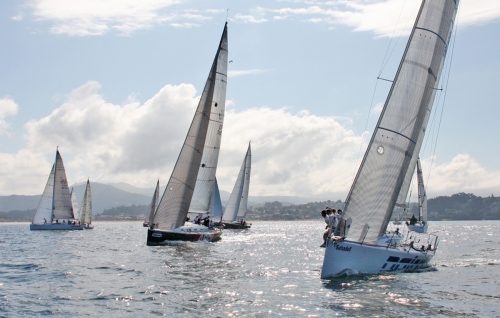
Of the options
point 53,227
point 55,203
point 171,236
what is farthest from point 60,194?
point 171,236

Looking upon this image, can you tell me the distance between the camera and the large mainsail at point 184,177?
4256 cm

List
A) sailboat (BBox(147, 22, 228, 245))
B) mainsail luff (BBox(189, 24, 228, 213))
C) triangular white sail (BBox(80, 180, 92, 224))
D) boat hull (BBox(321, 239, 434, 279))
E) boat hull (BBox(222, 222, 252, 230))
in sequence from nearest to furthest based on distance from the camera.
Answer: boat hull (BBox(321, 239, 434, 279)) → sailboat (BBox(147, 22, 228, 245)) → mainsail luff (BBox(189, 24, 228, 213)) → boat hull (BBox(222, 222, 252, 230)) → triangular white sail (BBox(80, 180, 92, 224))

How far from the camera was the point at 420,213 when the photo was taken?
74250mm

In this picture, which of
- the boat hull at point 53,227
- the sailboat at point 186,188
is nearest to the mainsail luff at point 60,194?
the boat hull at point 53,227

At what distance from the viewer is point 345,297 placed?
66.5 feet

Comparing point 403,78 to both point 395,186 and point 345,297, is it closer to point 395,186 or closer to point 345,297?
point 395,186

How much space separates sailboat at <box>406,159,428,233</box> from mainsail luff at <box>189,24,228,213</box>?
97.9 feet

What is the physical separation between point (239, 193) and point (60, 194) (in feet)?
82.7

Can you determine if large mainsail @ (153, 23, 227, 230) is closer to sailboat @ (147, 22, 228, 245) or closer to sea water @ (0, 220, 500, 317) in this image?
sailboat @ (147, 22, 228, 245)

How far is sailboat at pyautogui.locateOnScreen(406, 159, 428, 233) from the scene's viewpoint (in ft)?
232

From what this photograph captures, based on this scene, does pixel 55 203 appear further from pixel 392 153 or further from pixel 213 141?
pixel 392 153

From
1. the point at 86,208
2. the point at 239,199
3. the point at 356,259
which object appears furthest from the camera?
the point at 86,208

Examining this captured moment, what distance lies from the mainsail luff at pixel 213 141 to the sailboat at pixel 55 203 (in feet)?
107

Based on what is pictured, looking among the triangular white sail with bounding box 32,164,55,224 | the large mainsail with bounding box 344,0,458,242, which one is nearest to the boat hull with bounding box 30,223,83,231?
the triangular white sail with bounding box 32,164,55,224
